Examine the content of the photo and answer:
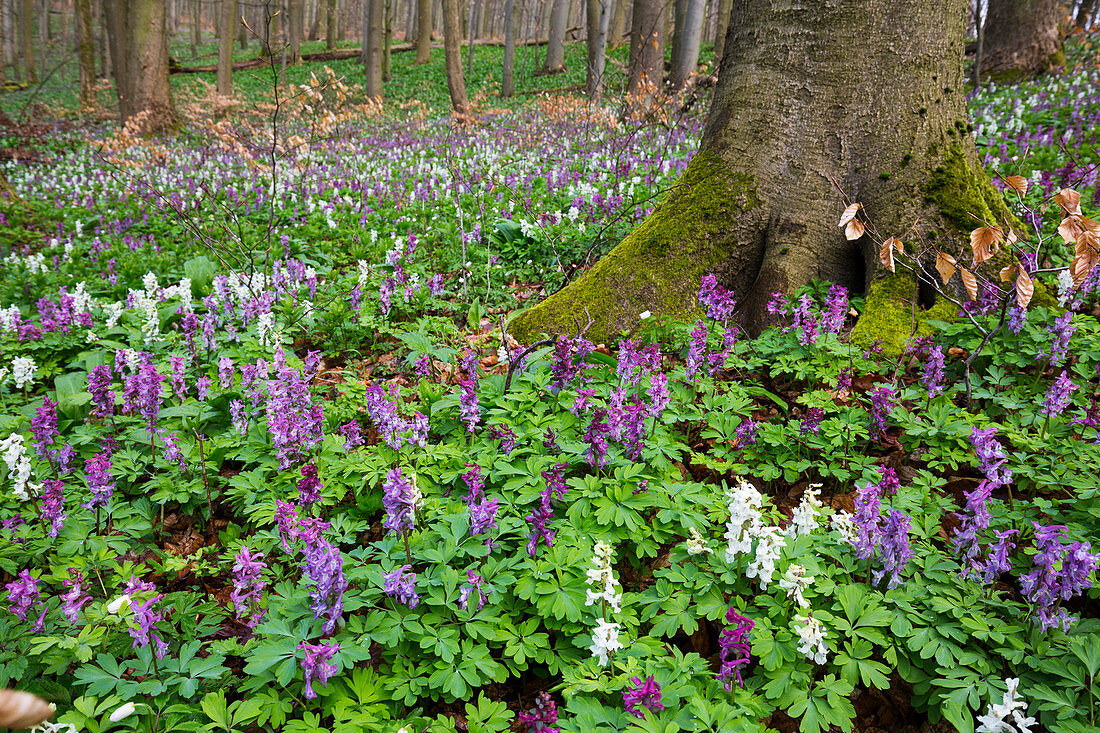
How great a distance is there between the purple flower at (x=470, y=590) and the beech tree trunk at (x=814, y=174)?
6.92 feet

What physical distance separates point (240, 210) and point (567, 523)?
7.86 metres

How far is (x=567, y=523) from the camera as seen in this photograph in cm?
240

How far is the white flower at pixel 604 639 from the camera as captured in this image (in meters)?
1.85

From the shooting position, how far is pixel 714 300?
389cm

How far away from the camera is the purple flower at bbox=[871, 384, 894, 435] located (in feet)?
8.87

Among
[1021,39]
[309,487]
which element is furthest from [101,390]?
[1021,39]

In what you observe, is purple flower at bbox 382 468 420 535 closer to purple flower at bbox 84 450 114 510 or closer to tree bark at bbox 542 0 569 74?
purple flower at bbox 84 450 114 510

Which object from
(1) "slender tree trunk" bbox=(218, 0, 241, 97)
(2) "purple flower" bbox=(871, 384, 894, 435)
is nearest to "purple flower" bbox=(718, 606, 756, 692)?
(2) "purple flower" bbox=(871, 384, 894, 435)

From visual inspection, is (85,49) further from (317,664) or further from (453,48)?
(317,664)

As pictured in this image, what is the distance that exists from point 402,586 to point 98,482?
166 centimetres

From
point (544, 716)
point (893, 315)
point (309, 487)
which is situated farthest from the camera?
point (893, 315)

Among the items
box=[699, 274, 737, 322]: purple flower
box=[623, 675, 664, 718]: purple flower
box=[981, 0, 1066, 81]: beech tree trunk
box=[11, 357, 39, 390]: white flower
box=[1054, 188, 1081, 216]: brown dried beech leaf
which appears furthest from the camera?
box=[981, 0, 1066, 81]: beech tree trunk

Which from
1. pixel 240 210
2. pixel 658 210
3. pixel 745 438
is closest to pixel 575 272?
pixel 658 210

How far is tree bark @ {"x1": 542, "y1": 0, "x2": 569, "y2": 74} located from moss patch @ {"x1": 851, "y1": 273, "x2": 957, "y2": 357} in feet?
89.7
